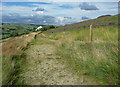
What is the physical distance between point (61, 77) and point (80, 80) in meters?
0.61

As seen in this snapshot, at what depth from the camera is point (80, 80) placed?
3.90 m

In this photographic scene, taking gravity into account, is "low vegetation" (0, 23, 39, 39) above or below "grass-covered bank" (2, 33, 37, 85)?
above

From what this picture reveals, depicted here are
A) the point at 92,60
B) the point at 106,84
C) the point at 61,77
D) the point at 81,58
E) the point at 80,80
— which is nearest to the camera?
the point at 106,84

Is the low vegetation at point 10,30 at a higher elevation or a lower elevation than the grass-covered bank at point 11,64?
higher

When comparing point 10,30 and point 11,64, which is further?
point 10,30

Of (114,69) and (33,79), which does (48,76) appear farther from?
(114,69)

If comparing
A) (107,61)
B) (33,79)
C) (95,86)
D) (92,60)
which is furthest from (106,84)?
(33,79)

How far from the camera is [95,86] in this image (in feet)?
11.2

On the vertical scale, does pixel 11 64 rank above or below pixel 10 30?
below

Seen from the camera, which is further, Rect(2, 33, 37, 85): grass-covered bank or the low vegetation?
the low vegetation

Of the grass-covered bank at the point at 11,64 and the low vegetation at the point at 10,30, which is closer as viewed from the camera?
the grass-covered bank at the point at 11,64

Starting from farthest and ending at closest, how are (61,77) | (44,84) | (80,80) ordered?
(61,77)
(80,80)
(44,84)

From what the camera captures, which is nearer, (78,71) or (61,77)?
(61,77)

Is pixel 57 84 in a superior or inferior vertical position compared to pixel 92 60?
inferior
